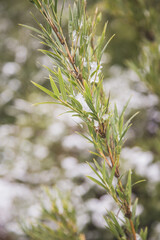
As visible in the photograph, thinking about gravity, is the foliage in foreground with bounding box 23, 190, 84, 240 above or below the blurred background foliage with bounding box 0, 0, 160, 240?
below

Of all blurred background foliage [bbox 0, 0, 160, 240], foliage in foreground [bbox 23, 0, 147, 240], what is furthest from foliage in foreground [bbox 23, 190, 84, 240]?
blurred background foliage [bbox 0, 0, 160, 240]

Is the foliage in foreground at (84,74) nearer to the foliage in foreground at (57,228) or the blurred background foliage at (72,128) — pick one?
the foliage in foreground at (57,228)

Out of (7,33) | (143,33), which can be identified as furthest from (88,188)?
(7,33)

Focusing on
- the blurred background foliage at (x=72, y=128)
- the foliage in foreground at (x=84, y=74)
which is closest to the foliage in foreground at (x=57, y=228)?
the foliage in foreground at (x=84, y=74)

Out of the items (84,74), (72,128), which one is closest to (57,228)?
(84,74)

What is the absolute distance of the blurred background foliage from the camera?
723 mm

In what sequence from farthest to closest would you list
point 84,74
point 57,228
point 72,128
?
point 72,128 < point 57,228 < point 84,74

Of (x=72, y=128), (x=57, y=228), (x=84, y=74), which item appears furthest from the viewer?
(x=72, y=128)

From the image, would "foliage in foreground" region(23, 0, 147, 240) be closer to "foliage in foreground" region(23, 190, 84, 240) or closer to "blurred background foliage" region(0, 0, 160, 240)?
"foliage in foreground" region(23, 190, 84, 240)

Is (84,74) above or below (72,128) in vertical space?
below

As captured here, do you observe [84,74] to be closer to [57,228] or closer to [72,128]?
[57,228]

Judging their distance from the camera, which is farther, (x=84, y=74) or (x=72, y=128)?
(x=72, y=128)

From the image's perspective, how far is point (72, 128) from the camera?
1.20 metres

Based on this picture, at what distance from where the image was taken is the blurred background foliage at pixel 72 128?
723mm
